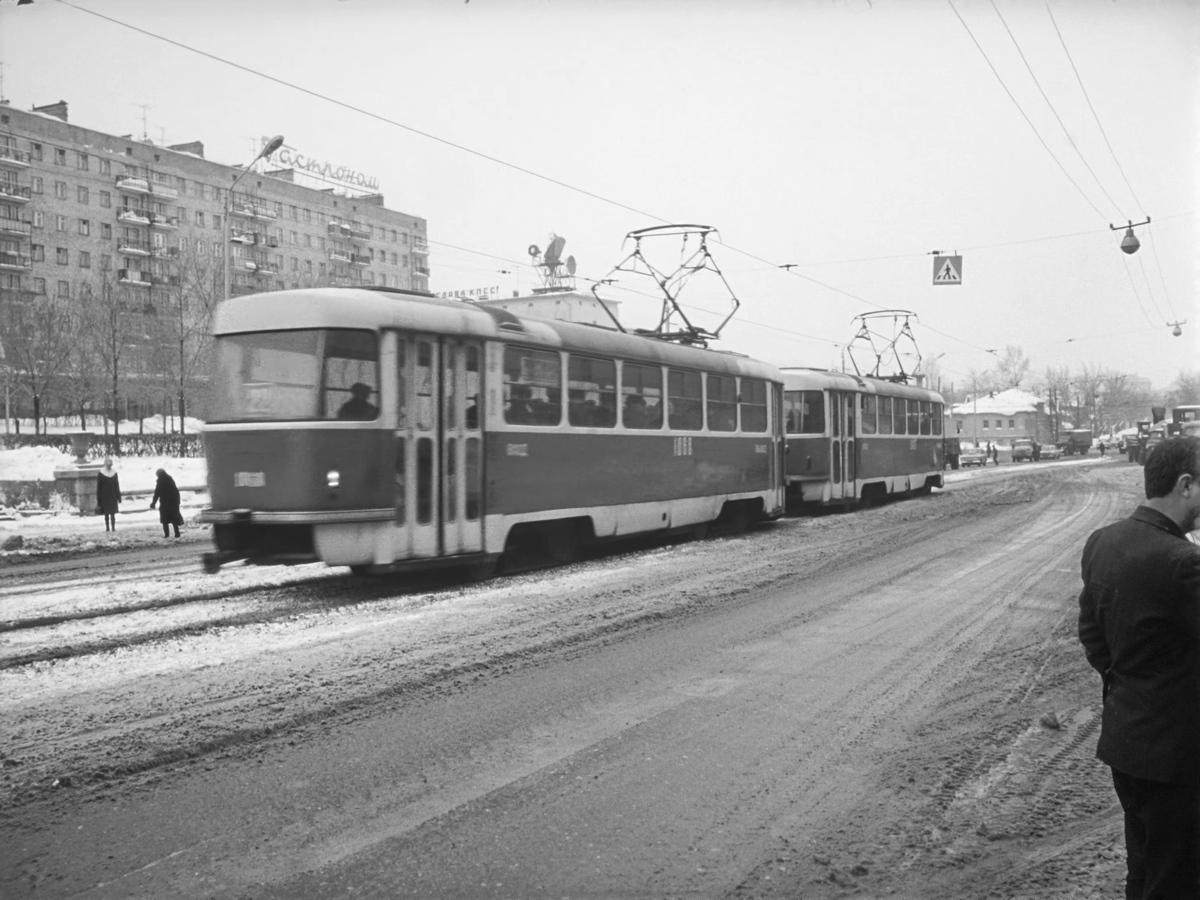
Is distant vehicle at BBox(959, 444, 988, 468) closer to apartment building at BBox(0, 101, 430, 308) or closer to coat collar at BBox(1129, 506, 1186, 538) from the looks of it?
apartment building at BBox(0, 101, 430, 308)

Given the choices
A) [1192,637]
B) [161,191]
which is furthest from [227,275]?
[161,191]

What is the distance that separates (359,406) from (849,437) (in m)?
15.5

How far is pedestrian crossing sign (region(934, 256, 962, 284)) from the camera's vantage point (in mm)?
26188

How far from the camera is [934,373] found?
340 feet

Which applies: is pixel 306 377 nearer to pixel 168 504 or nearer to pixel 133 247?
pixel 168 504

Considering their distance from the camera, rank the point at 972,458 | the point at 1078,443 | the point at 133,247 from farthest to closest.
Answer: the point at 1078,443 → the point at 972,458 → the point at 133,247

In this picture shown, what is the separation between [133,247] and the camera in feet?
209

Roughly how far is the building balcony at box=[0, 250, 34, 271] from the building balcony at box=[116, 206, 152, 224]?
A: 850 centimetres

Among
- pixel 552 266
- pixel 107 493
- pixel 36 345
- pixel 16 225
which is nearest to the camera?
pixel 107 493

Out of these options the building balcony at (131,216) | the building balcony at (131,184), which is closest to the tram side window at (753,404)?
the building balcony at (131,216)

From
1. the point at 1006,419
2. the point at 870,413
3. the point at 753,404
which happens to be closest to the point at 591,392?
the point at 753,404

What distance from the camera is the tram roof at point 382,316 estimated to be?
10.2 m

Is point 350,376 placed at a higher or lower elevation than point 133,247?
lower

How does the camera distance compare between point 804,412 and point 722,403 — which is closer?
point 722,403
